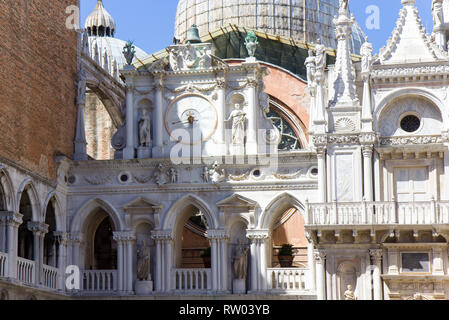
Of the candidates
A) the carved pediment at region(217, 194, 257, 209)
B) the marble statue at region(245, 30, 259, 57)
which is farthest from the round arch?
the marble statue at region(245, 30, 259, 57)

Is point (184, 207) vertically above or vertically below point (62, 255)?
above

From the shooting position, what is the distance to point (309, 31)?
45.1 metres

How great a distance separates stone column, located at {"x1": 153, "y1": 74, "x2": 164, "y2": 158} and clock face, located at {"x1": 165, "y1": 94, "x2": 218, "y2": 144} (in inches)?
8.0

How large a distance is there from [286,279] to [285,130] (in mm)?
10666

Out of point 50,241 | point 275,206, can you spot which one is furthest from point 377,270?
point 50,241

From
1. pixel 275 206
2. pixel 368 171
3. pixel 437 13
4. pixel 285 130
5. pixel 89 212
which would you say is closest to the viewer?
Answer: pixel 368 171

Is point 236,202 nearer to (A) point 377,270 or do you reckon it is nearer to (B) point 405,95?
(A) point 377,270

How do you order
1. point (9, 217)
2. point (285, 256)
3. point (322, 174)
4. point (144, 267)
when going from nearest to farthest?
point (9, 217) → point (322, 174) → point (144, 267) → point (285, 256)

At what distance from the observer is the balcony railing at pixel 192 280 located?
30.6m

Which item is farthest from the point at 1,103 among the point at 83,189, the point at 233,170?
the point at 233,170

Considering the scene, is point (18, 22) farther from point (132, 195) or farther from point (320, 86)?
point (320, 86)

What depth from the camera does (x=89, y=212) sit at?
31797 millimetres

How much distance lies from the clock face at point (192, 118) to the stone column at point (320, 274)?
5.02m
